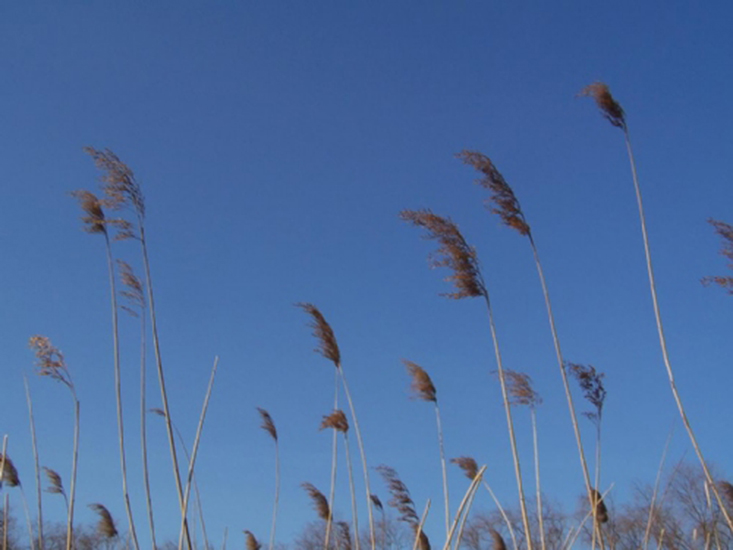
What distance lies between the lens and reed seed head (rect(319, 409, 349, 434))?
19.8 feet

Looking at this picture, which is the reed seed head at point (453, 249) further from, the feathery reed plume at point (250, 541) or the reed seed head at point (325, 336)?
the feathery reed plume at point (250, 541)

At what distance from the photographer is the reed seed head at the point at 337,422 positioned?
6047 millimetres

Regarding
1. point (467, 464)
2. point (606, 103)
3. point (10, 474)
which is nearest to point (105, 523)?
point (10, 474)

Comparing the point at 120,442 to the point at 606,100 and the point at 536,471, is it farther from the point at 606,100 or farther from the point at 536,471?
the point at 606,100

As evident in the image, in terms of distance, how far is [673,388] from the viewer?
166 inches

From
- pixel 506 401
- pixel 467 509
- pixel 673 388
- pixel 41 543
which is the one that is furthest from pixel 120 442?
pixel 673 388

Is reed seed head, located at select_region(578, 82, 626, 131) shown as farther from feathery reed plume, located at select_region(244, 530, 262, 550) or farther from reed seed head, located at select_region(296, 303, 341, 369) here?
feathery reed plume, located at select_region(244, 530, 262, 550)

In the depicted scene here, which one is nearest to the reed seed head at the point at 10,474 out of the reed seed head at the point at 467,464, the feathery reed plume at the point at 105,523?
the feathery reed plume at the point at 105,523

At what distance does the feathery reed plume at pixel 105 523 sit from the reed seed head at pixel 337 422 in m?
2.50

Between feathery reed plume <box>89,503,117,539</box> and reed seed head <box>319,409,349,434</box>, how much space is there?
8.19 ft

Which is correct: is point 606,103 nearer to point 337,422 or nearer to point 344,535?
point 337,422

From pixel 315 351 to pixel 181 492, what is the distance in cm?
208

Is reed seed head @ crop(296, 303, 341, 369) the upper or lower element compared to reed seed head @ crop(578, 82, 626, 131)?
lower

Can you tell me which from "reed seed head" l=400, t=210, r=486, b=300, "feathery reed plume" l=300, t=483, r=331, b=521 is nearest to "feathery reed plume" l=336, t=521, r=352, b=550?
"feathery reed plume" l=300, t=483, r=331, b=521
